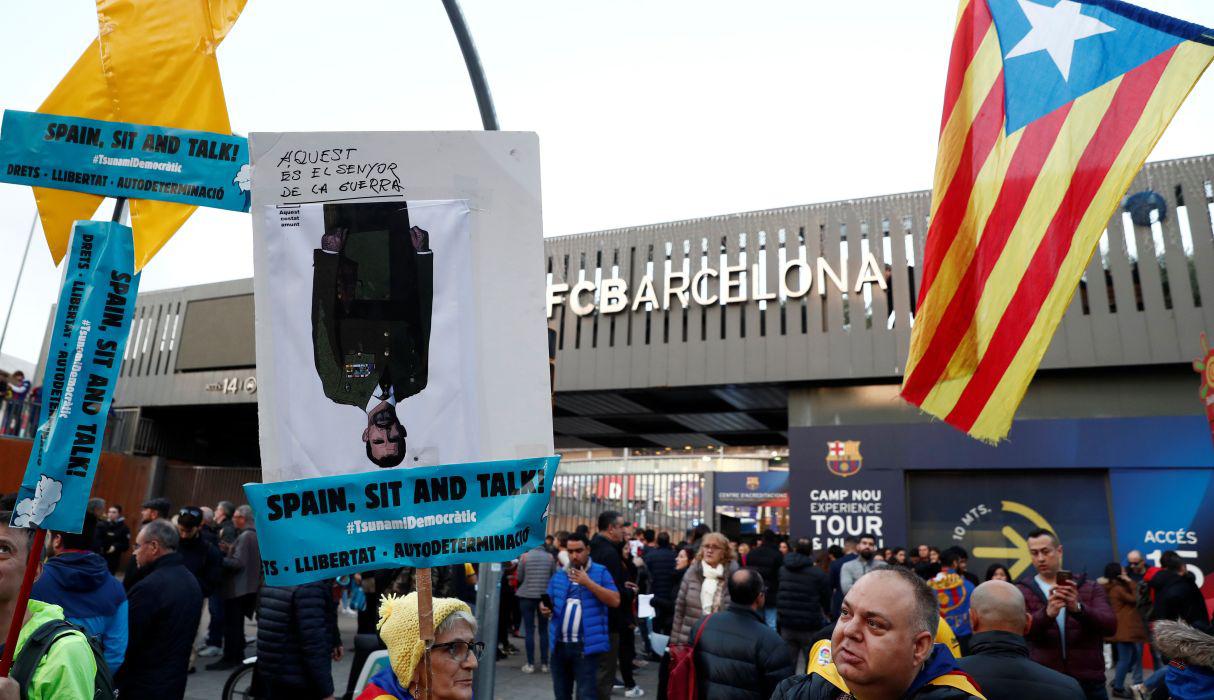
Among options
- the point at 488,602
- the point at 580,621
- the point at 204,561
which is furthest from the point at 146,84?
the point at 204,561

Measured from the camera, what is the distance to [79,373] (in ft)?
8.41

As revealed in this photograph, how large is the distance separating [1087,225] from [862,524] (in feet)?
51.8

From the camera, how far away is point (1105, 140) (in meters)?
3.40

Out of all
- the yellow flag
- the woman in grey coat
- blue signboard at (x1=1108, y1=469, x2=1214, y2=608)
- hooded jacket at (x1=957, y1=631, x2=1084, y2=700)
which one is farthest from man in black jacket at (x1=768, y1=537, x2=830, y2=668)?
blue signboard at (x1=1108, y1=469, x2=1214, y2=608)

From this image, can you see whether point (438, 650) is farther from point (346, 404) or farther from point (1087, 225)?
point (1087, 225)

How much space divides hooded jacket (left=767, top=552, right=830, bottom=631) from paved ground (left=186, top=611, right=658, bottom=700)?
72.5 inches

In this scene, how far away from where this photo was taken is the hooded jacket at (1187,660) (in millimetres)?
3365

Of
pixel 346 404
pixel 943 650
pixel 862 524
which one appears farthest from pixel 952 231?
pixel 862 524

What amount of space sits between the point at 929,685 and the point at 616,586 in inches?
224

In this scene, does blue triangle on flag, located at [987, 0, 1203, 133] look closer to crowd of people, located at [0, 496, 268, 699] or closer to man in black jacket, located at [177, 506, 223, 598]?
crowd of people, located at [0, 496, 268, 699]

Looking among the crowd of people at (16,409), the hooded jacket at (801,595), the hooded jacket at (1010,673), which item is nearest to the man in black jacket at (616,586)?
the hooded jacket at (801,595)

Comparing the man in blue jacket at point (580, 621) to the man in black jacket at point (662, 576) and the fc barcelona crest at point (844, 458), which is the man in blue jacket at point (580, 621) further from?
the fc barcelona crest at point (844, 458)

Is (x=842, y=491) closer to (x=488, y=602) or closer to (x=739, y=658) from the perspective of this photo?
(x=739, y=658)

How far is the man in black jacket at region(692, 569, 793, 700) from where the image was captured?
13.6 feet
